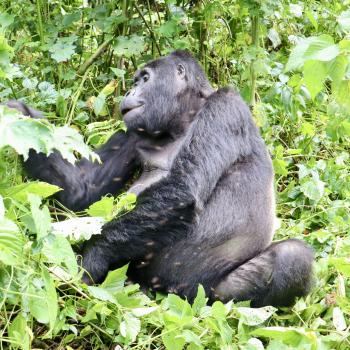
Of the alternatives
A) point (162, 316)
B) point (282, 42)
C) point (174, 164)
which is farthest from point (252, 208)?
point (282, 42)

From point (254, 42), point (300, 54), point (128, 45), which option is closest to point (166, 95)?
point (128, 45)

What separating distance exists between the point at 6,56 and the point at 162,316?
1.28m

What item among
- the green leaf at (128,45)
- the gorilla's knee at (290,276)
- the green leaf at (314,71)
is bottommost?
the gorilla's knee at (290,276)

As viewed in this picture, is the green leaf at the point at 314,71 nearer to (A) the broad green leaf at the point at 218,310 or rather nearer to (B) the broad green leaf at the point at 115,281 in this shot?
(A) the broad green leaf at the point at 218,310

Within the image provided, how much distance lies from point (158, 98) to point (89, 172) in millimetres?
616

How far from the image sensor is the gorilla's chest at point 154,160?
458 cm

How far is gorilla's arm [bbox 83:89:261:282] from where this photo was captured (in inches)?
160

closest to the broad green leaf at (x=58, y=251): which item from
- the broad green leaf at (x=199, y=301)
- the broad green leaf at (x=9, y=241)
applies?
the broad green leaf at (x=9, y=241)

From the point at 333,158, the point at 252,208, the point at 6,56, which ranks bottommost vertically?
the point at 333,158

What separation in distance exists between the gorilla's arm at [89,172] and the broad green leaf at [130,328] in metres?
1.28

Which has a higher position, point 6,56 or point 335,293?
point 6,56

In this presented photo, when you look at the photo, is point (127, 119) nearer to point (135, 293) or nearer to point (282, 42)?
point (135, 293)

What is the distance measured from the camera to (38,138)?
232cm

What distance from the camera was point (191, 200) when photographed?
4.11m
